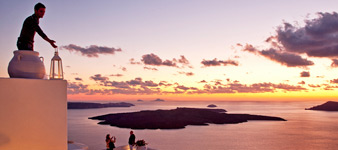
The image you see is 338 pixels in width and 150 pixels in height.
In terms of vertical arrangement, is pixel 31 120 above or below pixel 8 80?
below

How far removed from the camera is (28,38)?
15.0ft

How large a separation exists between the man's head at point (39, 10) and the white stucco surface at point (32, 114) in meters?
1.19

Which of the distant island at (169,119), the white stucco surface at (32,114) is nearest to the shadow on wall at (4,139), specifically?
the white stucco surface at (32,114)

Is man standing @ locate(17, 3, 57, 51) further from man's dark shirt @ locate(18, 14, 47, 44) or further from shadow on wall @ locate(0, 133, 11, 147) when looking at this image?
shadow on wall @ locate(0, 133, 11, 147)

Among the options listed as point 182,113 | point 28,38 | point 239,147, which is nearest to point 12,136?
point 28,38

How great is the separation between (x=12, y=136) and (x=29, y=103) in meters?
0.47

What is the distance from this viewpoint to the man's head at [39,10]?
449cm

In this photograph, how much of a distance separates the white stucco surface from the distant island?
9534 centimetres

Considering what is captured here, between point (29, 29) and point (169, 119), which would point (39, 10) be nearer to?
point (29, 29)

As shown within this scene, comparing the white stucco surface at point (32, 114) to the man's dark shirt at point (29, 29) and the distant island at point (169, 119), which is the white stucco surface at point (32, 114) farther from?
the distant island at point (169, 119)

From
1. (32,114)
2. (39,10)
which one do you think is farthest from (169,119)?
(32,114)

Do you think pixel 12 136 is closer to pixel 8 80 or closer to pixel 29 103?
pixel 29 103

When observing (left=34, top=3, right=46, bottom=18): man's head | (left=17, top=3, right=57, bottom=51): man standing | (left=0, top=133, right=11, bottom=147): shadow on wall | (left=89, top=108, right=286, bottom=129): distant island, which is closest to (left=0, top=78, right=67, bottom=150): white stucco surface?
(left=0, top=133, right=11, bottom=147): shadow on wall

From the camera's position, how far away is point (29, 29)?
4.60 meters
